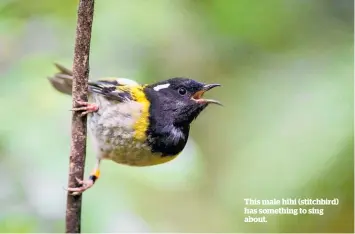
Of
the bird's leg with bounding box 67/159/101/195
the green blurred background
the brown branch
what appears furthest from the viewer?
the green blurred background

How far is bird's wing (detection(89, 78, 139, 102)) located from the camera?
1.09m

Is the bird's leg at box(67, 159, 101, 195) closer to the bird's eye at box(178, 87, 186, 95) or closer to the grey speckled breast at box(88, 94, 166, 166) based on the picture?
the grey speckled breast at box(88, 94, 166, 166)

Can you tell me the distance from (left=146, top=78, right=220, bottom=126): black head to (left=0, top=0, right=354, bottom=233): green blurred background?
0.07 m

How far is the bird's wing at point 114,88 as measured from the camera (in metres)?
1.09

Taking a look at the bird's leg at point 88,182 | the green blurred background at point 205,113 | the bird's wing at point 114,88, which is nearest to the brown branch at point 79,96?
the bird's leg at point 88,182

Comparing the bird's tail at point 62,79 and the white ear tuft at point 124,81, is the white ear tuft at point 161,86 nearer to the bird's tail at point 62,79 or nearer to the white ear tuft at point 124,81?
the white ear tuft at point 124,81

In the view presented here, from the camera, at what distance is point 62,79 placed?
110cm

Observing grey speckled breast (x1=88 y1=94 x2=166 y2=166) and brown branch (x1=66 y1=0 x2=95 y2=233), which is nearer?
brown branch (x1=66 y1=0 x2=95 y2=233)

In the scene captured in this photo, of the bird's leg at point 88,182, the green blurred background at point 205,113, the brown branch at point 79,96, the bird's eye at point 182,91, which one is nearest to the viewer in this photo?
the brown branch at point 79,96

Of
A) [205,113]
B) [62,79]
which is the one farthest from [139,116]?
[205,113]

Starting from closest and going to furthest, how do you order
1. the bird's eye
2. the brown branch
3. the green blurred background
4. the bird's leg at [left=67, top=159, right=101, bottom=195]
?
the brown branch, the bird's leg at [left=67, top=159, right=101, bottom=195], the green blurred background, the bird's eye

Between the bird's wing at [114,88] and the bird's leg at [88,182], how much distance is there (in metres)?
0.14

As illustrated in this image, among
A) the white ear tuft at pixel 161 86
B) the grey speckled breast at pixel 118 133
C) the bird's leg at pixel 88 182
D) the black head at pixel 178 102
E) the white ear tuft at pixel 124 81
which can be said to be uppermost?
the white ear tuft at pixel 124 81

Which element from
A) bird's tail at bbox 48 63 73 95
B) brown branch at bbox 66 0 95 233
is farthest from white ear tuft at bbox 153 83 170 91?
brown branch at bbox 66 0 95 233
